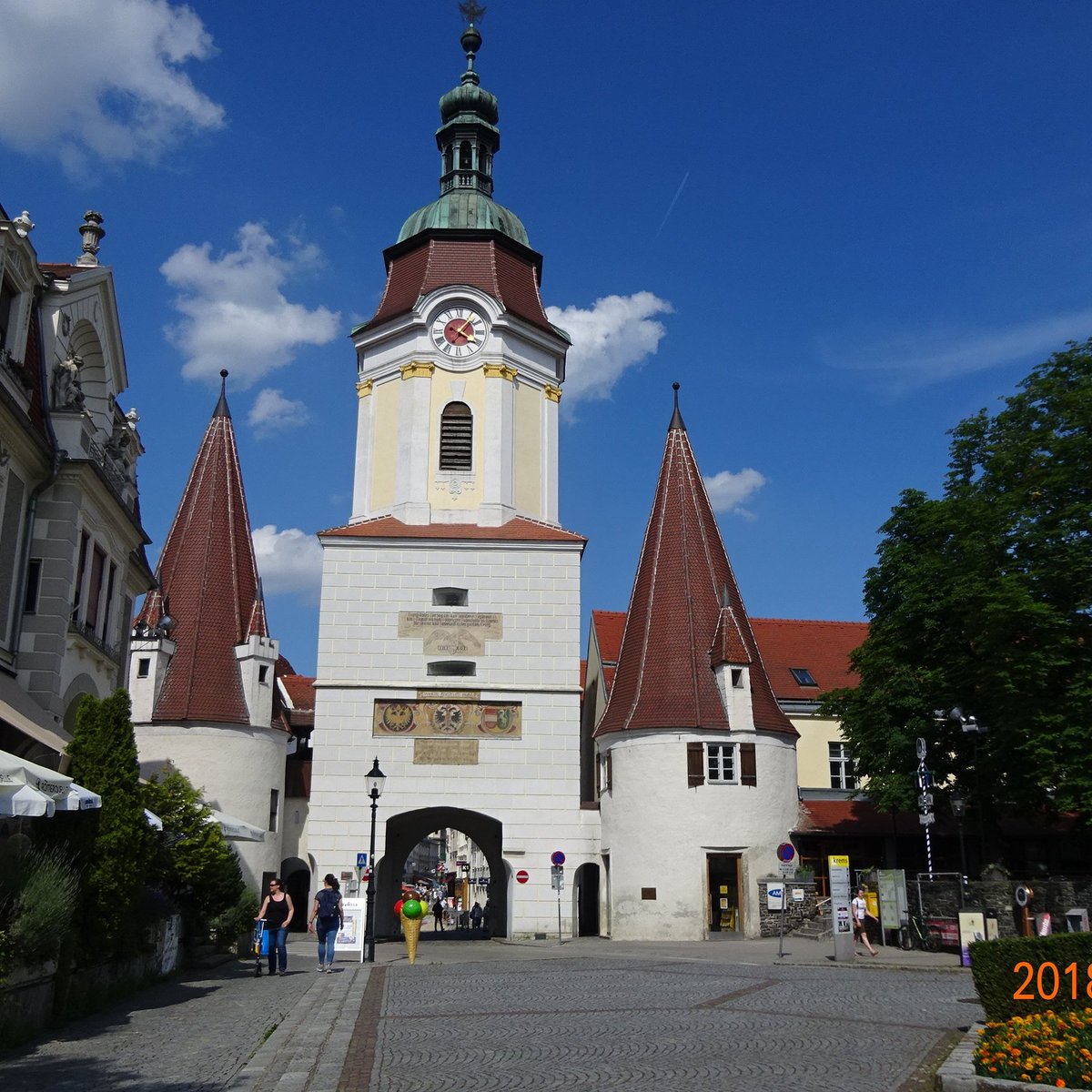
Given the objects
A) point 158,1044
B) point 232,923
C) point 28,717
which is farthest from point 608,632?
point 158,1044

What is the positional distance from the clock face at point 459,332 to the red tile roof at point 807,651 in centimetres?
1562

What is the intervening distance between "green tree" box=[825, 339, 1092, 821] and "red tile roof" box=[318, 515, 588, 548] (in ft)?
31.1

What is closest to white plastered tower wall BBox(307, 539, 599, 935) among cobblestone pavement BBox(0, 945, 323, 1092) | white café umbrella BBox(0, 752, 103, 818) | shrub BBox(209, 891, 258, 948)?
shrub BBox(209, 891, 258, 948)

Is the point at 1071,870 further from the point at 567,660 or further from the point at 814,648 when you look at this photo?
the point at 567,660

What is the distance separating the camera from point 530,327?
40.3 metres

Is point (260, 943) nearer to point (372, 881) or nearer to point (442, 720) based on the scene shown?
point (372, 881)

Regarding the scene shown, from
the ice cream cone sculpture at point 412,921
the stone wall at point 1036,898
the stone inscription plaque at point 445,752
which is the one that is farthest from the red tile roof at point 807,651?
the ice cream cone sculpture at point 412,921

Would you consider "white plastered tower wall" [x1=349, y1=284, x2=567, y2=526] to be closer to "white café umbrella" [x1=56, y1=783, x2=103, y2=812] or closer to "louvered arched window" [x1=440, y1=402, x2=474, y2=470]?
"louvered arched window" [x1=440, y1=402, x2=474, y2=470]

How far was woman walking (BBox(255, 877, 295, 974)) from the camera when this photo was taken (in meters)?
20.1

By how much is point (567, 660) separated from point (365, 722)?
598 cm

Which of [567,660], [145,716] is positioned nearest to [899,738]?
[567,660]

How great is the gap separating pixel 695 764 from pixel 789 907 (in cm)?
436

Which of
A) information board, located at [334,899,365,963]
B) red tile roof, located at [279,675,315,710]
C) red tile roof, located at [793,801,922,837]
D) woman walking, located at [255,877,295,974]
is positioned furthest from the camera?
red tile roof, located at [279,675,315,710]

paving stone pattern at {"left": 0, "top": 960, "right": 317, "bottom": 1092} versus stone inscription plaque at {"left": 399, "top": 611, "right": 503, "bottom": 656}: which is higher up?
stone inscription plaque at {"left": 399, "top": 611, "right": 503, "bottom": 656}
